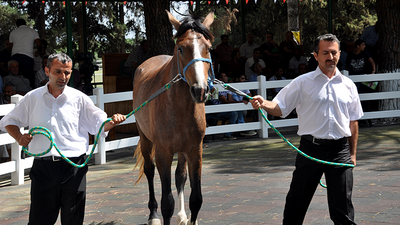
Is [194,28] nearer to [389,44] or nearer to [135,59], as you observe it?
[135,59]

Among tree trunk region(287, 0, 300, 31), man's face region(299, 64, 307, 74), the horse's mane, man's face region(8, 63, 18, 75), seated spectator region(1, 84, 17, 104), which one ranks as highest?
tree trunk region(287, 0, 300, 31)

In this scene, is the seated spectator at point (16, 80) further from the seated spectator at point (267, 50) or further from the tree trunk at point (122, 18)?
the tree trunk at point (122, 18)

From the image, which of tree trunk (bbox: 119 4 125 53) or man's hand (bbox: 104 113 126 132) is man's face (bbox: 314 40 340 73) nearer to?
man's hand (bbox: 104 113 126 132)

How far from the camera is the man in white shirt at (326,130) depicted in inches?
147

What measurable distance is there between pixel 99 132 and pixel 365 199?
335 cm

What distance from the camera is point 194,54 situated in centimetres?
410

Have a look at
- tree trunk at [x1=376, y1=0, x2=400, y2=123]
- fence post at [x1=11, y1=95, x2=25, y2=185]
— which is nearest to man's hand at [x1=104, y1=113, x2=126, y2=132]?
fence post at [x1=11, y1=95, x2=25, y2=185]

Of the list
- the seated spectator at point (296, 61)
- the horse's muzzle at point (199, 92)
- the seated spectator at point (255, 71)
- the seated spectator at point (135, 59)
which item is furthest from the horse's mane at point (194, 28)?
the seated spectator at point (296, 61)

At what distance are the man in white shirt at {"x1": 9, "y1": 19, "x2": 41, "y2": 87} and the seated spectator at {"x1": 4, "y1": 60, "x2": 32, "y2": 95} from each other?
0.98 meters

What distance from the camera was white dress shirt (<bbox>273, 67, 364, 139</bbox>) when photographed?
12.4 feet

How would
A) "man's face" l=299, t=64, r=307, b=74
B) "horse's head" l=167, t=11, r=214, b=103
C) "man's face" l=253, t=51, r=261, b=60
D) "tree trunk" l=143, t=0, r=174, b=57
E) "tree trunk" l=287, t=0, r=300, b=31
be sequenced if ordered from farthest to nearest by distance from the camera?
1. "tree trunk" l=287, t=0, r=300, b=31
2. "man's face" l=299, t=64, r=307, b=74
3. "man's face" l=253, t=51, r=261, b=60
4. "tree trunk" l=143, t=0, r=174, b=57
5. "horse's head" l=167, t=11, r=214, b=103

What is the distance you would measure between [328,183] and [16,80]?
816 cm

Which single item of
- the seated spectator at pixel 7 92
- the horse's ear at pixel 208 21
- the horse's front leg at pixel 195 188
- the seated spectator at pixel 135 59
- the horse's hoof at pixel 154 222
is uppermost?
the seated spectator at pixel 135 59

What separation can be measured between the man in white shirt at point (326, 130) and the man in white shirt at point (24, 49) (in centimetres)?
875
